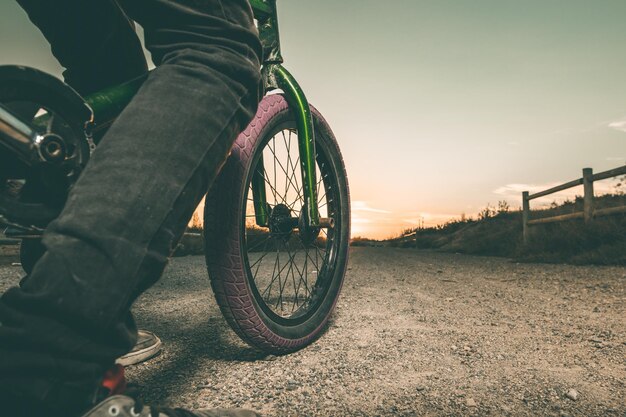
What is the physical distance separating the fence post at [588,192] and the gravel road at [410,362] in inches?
198

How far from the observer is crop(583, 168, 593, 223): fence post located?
6594 millimetres

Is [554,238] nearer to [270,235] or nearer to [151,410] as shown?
[270,235]

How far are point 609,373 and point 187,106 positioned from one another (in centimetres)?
141

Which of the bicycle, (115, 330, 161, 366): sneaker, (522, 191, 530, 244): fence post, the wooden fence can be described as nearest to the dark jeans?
the bicycle

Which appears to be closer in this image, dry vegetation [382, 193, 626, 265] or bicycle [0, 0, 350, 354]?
bicycle [0, 0, 350, 354]

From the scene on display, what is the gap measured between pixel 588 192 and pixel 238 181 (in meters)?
7.48

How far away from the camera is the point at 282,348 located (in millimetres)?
1329

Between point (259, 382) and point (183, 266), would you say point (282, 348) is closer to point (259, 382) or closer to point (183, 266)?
point (259, 382)

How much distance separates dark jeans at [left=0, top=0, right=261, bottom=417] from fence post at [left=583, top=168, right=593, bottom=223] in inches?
290

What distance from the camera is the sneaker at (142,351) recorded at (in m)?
1.23

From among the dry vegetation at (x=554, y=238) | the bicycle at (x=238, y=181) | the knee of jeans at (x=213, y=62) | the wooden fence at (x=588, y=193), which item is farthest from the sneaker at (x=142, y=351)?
the wooden fence at (x=588, y=193)

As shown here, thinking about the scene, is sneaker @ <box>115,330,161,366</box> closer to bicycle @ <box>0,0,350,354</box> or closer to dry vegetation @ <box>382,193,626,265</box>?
bicycle @ <box>0,0,350,354</box>

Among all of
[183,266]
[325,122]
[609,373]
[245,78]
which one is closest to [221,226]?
[245,78]

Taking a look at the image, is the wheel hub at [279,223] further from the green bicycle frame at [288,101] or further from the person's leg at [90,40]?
the person's leg at [90,40]
